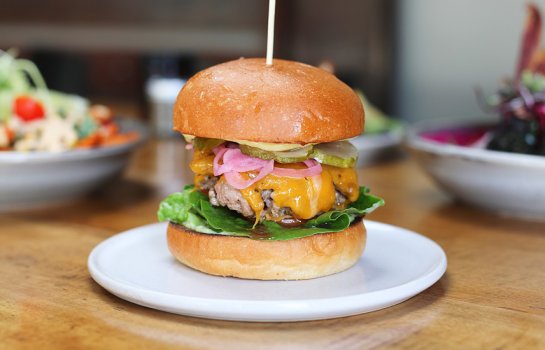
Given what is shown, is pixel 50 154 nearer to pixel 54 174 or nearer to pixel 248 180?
pixel 54 174

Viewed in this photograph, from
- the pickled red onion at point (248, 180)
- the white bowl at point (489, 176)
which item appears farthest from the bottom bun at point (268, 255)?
the white bowl at point (489, 176)

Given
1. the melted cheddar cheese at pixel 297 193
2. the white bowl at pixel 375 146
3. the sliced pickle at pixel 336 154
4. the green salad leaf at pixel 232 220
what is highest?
the sliced pickle at pixel 336 154

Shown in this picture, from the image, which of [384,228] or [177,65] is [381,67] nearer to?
[177,65]

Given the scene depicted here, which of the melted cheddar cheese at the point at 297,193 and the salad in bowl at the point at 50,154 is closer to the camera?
the melted cheddar cheese at the point at 297,193

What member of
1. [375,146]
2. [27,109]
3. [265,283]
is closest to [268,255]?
[265,283]

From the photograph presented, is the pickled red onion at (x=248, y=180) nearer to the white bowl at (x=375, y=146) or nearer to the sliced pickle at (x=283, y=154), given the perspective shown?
the sliced pickle at (x=283, y=154)

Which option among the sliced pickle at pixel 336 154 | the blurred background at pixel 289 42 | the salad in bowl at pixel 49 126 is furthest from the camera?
the blurred background at pixel 289 42
